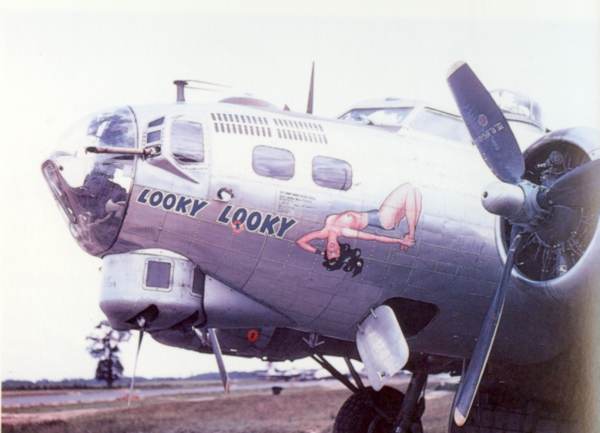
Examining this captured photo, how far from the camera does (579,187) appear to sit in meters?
7.29

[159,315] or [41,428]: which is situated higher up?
[159,315]

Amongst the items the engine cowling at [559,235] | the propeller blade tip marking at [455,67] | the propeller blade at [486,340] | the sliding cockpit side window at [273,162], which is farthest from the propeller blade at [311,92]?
the propeller blade at [486,340]

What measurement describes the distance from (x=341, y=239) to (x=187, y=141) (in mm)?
1739

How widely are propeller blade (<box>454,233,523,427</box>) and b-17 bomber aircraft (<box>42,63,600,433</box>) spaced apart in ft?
0.06

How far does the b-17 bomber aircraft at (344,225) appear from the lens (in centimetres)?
743

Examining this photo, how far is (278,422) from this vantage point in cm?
2111

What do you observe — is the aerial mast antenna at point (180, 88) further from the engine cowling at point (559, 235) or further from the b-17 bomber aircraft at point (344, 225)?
the engine cowling at point (559, 235)

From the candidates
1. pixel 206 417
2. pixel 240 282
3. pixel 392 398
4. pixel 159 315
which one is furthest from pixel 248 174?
pixel 206 417

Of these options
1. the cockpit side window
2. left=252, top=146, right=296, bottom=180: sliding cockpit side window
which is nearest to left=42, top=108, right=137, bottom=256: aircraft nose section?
the cockpit side window

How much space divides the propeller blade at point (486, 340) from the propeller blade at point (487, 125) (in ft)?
2.29

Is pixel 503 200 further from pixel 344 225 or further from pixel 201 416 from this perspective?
pixel 201 416

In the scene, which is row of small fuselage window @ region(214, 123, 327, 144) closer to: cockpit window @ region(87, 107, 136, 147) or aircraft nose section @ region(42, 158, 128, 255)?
cockpit window @ region(87, 107, 136, 147)

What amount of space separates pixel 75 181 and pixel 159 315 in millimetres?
1478

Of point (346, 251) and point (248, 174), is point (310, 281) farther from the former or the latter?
point (248, 174)
